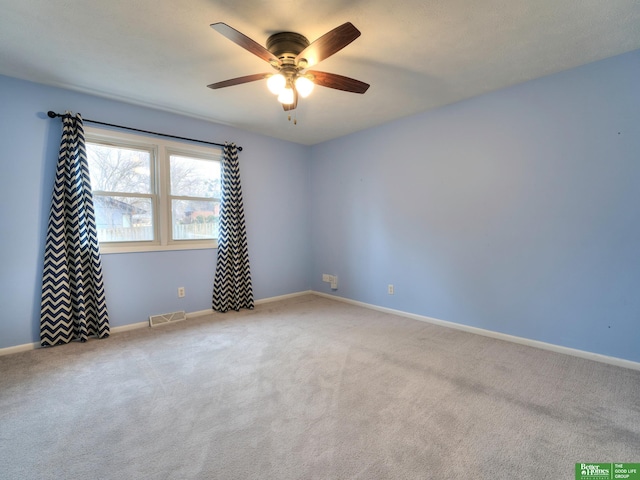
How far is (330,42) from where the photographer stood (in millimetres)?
1735

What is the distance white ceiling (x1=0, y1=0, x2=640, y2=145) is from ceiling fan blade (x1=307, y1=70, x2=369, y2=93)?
0.90 feet

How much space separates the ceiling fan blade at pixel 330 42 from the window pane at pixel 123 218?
254 centimetres

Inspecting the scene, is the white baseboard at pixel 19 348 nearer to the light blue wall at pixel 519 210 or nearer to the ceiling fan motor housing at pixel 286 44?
the ceiling fan motor housing at pixel 286 44

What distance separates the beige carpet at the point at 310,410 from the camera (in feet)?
4.72

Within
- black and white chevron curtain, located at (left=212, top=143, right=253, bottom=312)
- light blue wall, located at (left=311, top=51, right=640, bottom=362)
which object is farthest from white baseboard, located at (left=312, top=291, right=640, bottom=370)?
black and white chevron curtain, located at (left=212, top=143, right=253, bottom=312)

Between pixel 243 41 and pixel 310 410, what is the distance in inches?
89.5

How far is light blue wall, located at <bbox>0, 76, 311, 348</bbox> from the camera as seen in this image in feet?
8.84

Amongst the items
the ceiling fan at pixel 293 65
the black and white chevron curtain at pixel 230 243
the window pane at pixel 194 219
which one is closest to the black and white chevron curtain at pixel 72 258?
the window pane at pixel 194 219

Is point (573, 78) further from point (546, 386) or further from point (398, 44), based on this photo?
point (546, 386)

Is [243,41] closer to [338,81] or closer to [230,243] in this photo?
[338,81]

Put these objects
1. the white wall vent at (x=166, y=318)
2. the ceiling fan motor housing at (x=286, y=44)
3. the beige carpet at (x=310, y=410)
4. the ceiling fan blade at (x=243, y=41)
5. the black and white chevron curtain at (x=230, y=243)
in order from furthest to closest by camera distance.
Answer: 1. the black and white chevron curtain at (x=230, y=243)
2. the white wall vent at (x=166, y=318)
3. the ceiling fan motor housing at (x=286, y=44)
4. the ceiling fan blade at (x=243, y=41)
5. the beige carpet at (x=310, y=410)

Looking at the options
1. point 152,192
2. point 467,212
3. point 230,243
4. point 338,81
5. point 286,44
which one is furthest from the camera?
point 230,243

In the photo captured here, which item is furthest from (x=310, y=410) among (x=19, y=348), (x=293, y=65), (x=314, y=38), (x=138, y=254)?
(x=19, y=348)

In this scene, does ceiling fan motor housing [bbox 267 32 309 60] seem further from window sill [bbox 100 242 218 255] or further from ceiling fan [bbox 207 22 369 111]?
window sill [bbox 100 242 218 255]
